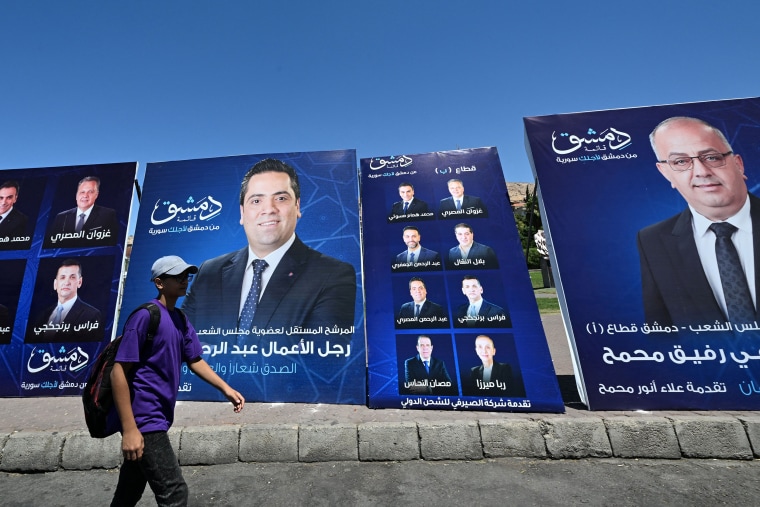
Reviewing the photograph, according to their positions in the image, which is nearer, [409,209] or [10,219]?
[409,209]

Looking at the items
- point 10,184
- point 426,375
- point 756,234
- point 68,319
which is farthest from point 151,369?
point 10,184

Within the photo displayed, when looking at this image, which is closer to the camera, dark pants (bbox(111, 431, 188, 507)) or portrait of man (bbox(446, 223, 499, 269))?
dark pants (bbox(111, 431, 188, 507))

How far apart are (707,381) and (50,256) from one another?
8819 mm

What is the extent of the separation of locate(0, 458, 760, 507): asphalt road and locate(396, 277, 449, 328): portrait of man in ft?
5.21

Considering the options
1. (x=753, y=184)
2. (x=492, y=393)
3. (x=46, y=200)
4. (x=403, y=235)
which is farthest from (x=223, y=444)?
(x=753, y=184)

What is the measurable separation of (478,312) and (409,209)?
1.76m

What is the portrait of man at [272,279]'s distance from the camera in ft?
15.5

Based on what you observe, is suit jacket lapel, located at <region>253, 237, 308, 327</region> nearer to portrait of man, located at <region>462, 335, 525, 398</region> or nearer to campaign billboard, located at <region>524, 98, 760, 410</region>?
portrait of man, located at <region>462, 335, 525, 398</region>

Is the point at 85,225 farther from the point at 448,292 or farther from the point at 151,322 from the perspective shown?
the point at 448,292

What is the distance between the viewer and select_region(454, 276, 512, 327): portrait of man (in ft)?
14.1

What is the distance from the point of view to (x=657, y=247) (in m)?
4.25

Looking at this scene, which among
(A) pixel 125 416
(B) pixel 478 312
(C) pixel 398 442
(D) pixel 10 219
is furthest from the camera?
(D) pixel 10 219

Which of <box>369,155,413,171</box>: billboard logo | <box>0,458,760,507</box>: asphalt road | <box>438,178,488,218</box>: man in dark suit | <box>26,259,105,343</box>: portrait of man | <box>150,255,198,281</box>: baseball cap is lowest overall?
<box>0,458,760,507</box>: asphalt road

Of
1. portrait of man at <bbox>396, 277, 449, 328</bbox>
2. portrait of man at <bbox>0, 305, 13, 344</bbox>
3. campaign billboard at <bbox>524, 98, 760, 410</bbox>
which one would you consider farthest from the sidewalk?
portrait of man at <bbox>0, 305, 13, 344</bbox>
